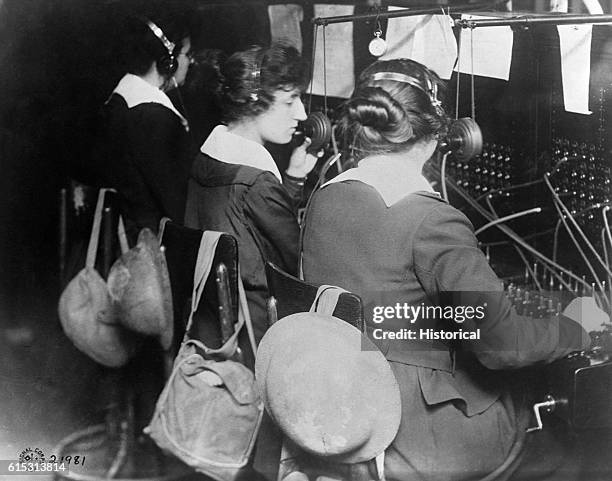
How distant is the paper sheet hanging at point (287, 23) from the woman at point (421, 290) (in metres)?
0.27

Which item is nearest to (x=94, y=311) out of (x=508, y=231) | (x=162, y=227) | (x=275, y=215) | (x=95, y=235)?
(x=95, y=235)

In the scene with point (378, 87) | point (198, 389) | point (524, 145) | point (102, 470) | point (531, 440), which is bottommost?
point (102, 470)

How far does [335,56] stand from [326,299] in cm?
Answer: 69

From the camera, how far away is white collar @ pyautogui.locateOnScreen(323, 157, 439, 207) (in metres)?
1.72

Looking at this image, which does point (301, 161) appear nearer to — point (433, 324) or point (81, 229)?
point (433, 324)

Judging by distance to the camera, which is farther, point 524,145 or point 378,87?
point 524,145

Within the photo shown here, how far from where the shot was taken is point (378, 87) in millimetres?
1782

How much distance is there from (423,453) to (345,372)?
0.32m

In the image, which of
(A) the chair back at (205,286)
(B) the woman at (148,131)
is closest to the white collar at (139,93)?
(B) the woman at (148,131)

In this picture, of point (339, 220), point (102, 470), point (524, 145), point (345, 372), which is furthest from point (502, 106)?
point (102, 470)

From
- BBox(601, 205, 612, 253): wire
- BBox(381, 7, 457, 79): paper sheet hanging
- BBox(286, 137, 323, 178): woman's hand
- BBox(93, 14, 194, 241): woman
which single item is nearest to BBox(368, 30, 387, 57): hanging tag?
BBox(381, 7, 457, 79): paper sheet hanging

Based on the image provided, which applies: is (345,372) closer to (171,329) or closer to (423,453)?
(423,453)

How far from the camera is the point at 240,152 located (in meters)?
1.98

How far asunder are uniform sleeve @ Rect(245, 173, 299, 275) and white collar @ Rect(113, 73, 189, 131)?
28 centimetres
